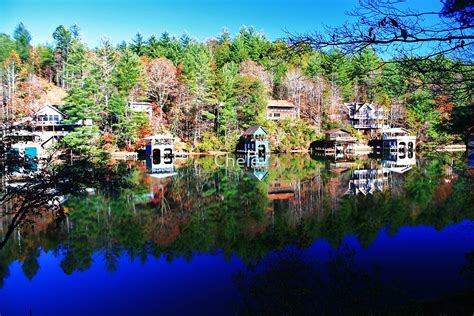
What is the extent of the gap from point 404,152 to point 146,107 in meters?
25.9

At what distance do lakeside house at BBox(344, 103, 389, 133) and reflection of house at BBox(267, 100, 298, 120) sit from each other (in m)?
6.88

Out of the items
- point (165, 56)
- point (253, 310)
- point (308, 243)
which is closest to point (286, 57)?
point (253, 310)

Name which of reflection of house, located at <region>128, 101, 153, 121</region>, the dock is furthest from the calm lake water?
reflection of house, located at <region>128, 101, 153, 121</region>

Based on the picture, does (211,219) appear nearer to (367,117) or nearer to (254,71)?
(254,71)

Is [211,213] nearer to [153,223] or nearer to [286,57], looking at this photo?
[153,223]

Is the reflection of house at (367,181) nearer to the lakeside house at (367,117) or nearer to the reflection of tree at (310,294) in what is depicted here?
the reflection of tree at (310,294)

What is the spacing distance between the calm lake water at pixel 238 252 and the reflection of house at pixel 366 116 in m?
29.6

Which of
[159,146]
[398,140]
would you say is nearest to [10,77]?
[159,146]

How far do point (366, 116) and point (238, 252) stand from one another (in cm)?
3936

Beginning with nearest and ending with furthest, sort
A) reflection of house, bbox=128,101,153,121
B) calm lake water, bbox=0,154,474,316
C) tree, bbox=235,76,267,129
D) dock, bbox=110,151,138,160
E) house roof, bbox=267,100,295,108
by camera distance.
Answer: calm lake water, bbox=0,154,474,316
dock, bbox=110,151,138,160
reflection of house, bbox=128,101,153,121
tree, bbox=235,76,267,129
house roof, bbox=267,100,295,108

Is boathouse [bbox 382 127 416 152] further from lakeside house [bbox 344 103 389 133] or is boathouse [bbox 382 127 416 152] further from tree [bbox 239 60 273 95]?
tree [bbox 239 60 273 95]

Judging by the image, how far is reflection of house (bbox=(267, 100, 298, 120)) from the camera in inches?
1674

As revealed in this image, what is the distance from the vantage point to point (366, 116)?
1738 inches

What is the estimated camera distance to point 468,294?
5637mm
